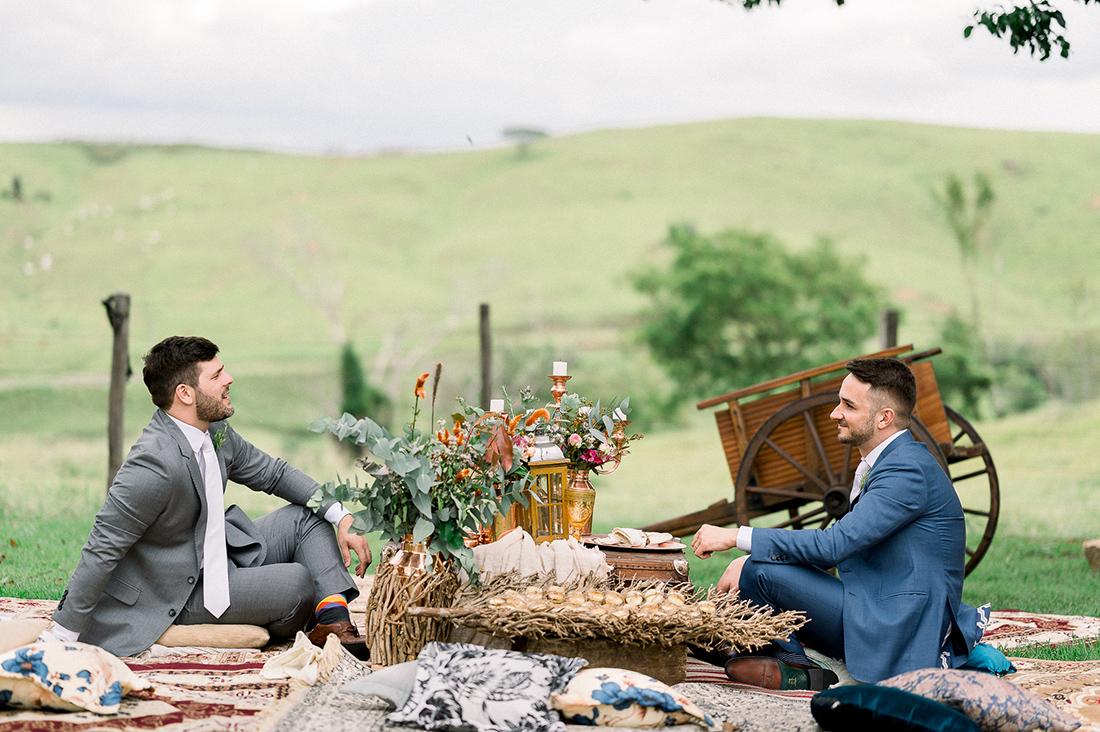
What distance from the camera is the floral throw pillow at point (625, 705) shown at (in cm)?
306

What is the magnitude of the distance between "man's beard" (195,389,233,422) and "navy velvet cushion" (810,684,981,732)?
7.60 ft

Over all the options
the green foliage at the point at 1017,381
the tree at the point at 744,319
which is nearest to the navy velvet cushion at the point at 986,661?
the tree at the point at 744,319

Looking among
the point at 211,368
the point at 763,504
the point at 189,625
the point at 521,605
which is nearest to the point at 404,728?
the point at 521,605

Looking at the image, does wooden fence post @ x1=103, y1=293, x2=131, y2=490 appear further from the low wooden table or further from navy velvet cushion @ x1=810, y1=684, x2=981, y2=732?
navy velvet cushion @ x1=810, y1=684, x2=981, y2=732

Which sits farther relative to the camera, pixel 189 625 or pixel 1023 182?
pixel 1023 182

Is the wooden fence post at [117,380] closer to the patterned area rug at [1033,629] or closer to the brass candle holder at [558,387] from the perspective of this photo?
the brass candle holder at [558,387]

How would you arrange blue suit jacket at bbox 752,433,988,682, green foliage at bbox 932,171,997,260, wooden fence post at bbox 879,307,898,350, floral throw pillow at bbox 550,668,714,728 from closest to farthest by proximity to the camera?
floral throw pillow at bbox 550,668,714,728 < blue suit jacket at bbox 752,433,988,682 < wooden fence post at bbox 879,307,898,350 < green foliage at bbox 932,171,997,260

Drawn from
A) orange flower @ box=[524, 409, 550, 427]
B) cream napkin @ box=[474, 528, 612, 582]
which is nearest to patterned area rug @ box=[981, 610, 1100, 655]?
cream napkin @ box=[474, 528, 612, 582]

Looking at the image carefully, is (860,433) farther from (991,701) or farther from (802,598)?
(991,701)

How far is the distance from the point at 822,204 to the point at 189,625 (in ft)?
101

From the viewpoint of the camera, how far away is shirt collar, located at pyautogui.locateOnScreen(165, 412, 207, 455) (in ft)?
12.9

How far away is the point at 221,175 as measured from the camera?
3275 cm

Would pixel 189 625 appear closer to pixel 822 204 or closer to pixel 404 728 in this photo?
pixel 404 728

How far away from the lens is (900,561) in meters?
3.56
